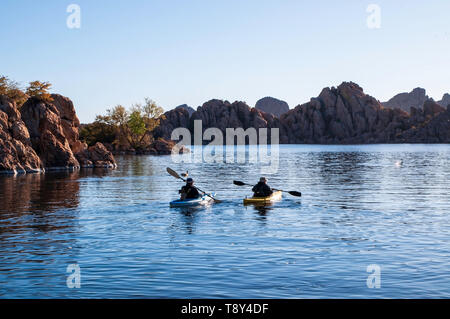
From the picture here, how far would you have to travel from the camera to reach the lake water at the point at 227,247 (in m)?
14.3

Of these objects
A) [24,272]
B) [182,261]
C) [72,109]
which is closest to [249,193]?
[182,261]

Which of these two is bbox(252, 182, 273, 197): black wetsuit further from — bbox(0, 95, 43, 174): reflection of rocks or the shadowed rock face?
the shadowed rock face

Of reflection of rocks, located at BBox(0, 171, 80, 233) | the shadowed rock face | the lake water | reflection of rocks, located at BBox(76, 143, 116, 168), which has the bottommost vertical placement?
the lake water

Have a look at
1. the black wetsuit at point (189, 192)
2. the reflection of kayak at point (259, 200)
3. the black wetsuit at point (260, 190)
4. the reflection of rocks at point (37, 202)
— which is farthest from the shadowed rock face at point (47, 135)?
the reflection of kayak at point (259, 200)

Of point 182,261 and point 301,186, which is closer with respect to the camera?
point 182,261

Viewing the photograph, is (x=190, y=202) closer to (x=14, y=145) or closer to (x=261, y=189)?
(x=261, y=189)

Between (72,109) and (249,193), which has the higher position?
(72,109)

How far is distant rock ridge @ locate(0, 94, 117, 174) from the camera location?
203ft

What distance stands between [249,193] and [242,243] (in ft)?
66.2

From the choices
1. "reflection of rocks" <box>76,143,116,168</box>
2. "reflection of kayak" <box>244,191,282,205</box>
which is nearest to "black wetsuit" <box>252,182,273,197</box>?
"reflection of kayak" <box>244,191,282,205</box>

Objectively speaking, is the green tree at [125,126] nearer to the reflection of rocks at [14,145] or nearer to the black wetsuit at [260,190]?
the reflection of rocks at [14,145]

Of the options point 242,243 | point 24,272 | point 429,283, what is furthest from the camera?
point 242,243

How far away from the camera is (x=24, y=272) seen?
1592 cm
